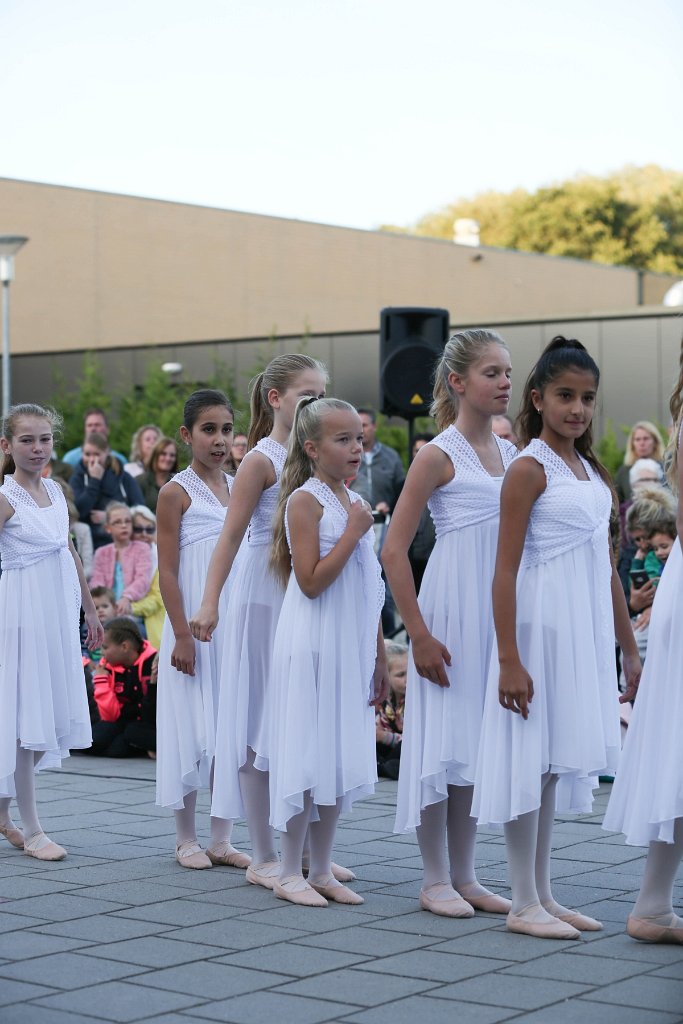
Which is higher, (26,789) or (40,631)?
(40,631)

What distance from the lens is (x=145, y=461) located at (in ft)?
44.9

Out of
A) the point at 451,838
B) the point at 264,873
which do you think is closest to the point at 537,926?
the point at 451,838

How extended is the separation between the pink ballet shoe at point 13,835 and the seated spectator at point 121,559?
14.8 ft

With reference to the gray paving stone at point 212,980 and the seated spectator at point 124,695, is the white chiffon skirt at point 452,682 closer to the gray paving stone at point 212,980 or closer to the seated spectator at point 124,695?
the gray paving stone at point 212,980

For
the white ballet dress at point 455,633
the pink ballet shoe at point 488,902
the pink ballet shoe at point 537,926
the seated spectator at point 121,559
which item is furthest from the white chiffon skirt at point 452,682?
the seated spectator at point 121,559

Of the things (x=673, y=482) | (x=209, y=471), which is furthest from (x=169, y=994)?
(x=209, y=471)

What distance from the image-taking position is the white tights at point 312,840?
553cm

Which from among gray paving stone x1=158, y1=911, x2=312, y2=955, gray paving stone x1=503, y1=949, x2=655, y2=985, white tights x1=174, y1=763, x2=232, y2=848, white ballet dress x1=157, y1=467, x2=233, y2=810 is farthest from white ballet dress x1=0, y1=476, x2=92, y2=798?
gray paving stone x1=503, y1=949, x2=655, y2=985

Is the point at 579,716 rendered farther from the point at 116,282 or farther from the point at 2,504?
the point at 116,282

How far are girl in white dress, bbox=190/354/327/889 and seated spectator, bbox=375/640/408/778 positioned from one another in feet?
8.39

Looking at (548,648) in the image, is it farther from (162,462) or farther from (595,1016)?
(162,462)

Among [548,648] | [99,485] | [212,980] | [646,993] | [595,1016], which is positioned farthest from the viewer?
[99,485]

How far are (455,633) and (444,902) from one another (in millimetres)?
938

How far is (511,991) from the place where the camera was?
4211mm
